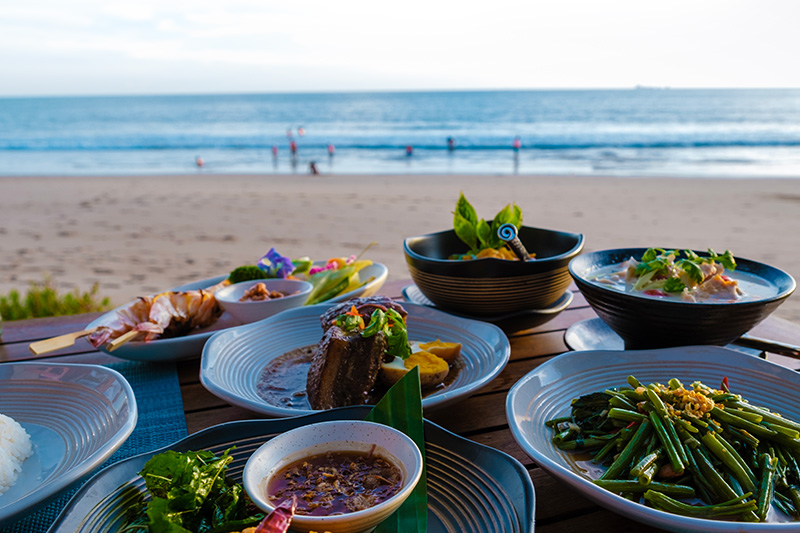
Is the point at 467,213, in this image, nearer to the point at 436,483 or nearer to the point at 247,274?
the point at 247,274

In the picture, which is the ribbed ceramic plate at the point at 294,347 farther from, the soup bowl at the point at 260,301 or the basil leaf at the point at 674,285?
the basil leaf at the point at 674,285

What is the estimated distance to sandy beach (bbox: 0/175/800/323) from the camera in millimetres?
8805

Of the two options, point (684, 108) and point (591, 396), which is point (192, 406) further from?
point (684, 108)

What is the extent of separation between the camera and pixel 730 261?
2086mm

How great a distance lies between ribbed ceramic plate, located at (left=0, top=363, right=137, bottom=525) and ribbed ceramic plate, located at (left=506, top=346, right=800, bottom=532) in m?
0.94

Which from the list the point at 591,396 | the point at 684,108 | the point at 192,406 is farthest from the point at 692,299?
the point at 684,108

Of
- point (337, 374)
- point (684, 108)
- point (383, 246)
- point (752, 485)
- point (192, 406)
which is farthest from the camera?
point (684, 108)

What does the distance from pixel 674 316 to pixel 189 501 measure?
142 cm

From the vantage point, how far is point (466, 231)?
8.36ft

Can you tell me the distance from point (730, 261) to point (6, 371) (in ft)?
8.19

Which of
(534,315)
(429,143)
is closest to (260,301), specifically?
(534,315)

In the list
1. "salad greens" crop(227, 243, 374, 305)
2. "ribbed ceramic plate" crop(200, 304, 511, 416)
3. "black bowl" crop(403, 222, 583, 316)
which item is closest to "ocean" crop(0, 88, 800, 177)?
"salad greens" crop(227, 243, 374, 305)

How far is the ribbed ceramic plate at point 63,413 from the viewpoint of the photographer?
1294mm

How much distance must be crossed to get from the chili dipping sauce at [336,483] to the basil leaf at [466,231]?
60.5 inches
